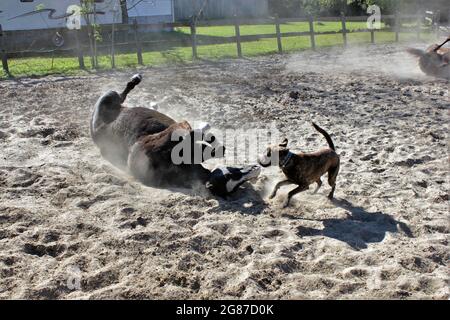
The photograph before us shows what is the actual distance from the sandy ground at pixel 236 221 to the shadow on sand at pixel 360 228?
2 centimetres

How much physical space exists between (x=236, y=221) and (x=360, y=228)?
119 cm

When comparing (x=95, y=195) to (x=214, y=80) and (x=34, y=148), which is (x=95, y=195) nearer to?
(x=34, y=148)

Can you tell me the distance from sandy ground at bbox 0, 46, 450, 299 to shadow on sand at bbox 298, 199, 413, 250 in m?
0.02

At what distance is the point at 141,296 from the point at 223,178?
204 centimetres

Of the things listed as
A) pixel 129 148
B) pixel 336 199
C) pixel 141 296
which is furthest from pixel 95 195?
pixel 336 199

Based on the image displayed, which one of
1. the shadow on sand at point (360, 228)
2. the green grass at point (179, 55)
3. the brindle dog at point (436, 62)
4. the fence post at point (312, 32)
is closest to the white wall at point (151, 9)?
the green grass at point (179, 55)

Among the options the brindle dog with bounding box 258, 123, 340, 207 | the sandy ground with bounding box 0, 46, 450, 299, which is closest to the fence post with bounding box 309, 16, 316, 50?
the sandy ground with bounding box 0, 46, 450, 299

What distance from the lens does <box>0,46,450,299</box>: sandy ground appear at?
3.99 meters

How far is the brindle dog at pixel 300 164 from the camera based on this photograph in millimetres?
5078

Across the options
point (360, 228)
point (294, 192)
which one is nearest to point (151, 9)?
point (294, 192)

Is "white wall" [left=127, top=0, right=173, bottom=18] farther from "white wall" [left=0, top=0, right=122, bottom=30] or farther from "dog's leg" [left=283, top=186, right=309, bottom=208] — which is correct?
"dog's leg" [left=283, top=186, right=309, bottom=208]

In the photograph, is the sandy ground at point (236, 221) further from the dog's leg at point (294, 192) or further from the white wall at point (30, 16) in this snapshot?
the white wall at point (30, 16)

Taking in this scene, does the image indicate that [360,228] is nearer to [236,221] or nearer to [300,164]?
[300,164]

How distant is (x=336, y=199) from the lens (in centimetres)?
565
